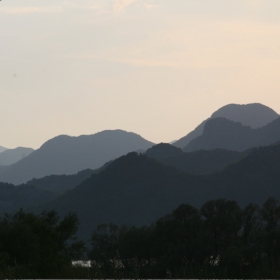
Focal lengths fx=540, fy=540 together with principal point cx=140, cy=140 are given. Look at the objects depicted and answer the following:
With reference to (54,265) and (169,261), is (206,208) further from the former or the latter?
(54,265)

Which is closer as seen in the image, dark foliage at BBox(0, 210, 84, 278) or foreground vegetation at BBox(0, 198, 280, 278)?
dark foliage at BBox(0, 210, 84, 278)

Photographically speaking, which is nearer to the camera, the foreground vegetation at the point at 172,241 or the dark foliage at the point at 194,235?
the foreground vegetation at the point at 172,241

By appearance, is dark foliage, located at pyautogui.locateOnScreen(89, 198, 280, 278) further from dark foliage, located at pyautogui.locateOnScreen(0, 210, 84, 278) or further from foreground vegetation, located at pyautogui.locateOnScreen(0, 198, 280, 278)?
dark foliage, located at pyautogui.locateOnScreen(0, 210, 84, 278)

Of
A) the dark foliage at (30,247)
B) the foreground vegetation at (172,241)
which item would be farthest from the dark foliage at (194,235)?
the dark foliage at (30,247)

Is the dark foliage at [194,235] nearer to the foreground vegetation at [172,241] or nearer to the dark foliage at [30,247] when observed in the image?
the foreground vegetation at [172,241]

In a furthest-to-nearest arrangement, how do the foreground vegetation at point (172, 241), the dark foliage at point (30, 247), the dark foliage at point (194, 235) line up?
the dark foliage at point (194, 235) < the foreground vegetation at point (172, 241) < the dark foliage at point (30, 247)

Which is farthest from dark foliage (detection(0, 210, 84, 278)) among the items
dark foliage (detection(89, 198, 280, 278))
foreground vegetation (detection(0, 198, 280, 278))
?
dark foliage (detection(89, 198, 280, 278))

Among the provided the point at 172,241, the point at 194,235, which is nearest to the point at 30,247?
the point at 194,235

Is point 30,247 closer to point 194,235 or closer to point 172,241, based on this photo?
point 194,235

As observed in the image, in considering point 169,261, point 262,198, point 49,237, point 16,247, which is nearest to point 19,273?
point 16,247

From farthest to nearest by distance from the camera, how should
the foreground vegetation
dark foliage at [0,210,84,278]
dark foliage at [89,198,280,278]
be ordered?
dark foliage at [89,198,280,278]
the foreground vegetation
dark foliage at [0,210,84,278]

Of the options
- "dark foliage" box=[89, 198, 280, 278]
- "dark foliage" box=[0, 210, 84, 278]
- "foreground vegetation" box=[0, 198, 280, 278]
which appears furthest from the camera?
"dark foliage" box=[89, 198, 280, 278]

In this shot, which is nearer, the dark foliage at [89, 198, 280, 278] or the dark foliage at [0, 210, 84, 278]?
the dark foliage at [0, 210, 84, 278]

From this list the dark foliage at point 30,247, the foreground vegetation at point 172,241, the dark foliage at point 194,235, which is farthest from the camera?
the dark foliage at point 194,235
